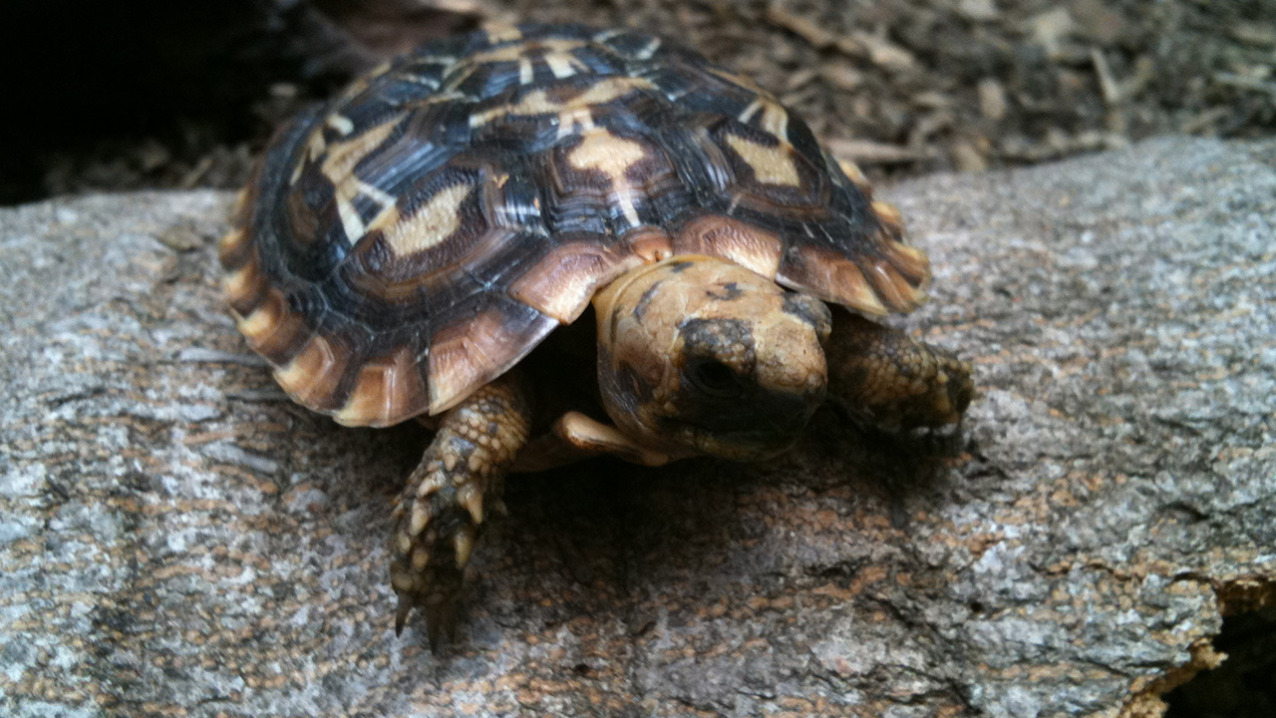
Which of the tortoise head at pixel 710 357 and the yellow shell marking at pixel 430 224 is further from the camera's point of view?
the yellow shell marking at pixel 430 224

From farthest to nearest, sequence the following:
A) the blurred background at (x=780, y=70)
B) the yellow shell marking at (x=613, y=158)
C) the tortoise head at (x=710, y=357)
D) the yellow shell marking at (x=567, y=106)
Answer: the blurred background at (x=780, y=70)
the yellow shell marking at (x=567, y=106)
the yellow shell marking at (x=613, y=158)
the tortoise head at (x=710, y=357)

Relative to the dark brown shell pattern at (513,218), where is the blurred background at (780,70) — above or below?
below

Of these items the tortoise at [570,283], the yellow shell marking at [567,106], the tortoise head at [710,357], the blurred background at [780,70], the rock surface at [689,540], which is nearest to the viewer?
the tortoise head at [710,357]

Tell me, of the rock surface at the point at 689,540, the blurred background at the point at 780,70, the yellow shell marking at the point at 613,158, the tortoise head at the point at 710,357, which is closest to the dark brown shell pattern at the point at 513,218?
the yellow shell marking at the point at 613,158

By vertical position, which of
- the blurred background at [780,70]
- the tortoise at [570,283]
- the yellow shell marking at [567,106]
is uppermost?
the yellow shell marking at [567,106]

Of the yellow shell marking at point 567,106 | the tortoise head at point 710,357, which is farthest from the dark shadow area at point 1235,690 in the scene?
the yellow shell marking at point 567,106

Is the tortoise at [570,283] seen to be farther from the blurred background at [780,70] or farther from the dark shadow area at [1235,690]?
the blurred background at [780,70]

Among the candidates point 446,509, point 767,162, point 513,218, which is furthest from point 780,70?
point 446,509

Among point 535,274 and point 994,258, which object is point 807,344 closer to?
point 535,274
